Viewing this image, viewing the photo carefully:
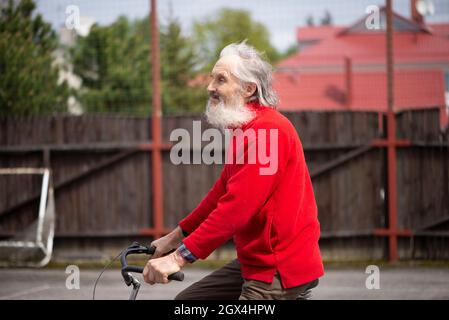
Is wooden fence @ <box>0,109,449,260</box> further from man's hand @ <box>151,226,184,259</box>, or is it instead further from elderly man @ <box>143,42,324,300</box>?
elderly man @ <box>143,42,324,300</box>

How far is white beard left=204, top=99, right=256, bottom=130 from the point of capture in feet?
12.4

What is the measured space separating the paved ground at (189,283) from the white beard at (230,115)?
5.12 meters

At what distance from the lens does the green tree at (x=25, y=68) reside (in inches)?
559

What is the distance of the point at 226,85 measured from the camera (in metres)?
3.87

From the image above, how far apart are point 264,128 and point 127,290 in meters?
5.99

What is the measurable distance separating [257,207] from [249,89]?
610mm

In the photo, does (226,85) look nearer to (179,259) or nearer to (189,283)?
(179,259)

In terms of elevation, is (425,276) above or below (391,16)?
below

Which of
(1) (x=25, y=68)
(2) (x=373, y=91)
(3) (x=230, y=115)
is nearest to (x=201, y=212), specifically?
(3) (x=230, y=115)

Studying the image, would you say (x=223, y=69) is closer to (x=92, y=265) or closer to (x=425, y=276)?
(x=425, y=276)

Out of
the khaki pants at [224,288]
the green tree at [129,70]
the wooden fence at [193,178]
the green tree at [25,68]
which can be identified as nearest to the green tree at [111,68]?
the green tree at [129,70]

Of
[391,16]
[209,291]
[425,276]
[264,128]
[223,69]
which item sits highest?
[391,16]
